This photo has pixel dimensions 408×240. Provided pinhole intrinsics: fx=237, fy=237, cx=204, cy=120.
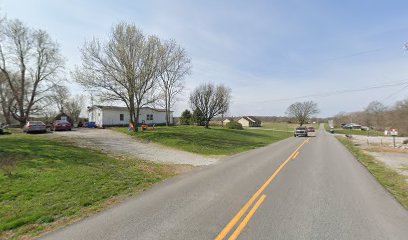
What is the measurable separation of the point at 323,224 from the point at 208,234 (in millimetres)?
2458

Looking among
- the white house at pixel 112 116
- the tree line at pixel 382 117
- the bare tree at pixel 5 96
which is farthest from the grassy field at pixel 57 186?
the tree line at pixel 382 117

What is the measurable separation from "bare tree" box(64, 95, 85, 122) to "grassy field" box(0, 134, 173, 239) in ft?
222

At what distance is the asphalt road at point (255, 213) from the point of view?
4.56m

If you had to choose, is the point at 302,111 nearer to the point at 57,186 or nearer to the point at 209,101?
the point at 209,101

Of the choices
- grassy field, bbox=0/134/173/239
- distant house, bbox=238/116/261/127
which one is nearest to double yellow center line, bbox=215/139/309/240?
grassy field, bbox=0/134/173/239

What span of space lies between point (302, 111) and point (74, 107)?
90.9 metres

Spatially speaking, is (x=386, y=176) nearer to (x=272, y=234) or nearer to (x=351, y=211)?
(x=351, y=211)

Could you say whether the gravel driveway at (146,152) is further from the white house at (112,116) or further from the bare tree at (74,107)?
the bare tree at (74,107)

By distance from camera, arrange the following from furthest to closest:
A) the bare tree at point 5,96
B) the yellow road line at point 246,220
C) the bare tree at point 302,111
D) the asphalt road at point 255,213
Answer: the bare tree at point 302,111 < the bare tree at point 5,96 < the asphalt road at point 255,213 < the yellow road line at point 246,220

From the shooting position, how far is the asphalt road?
456cm

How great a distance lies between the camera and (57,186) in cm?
793

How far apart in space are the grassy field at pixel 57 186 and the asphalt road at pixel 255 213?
781 millimetres

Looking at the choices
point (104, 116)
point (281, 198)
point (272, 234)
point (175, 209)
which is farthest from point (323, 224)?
point (104, 116)

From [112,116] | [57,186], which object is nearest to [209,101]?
[112,116]
